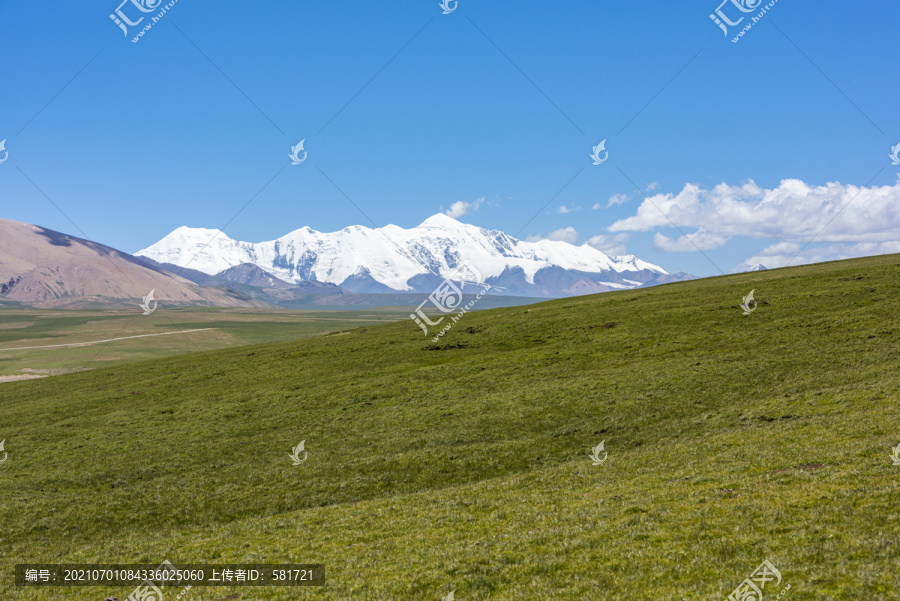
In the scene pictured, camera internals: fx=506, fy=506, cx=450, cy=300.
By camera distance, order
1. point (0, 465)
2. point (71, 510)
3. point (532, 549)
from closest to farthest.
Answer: point (532, 549) < point (71, 510) < point (0, 465)

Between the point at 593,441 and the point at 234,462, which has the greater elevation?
the point at 234,462

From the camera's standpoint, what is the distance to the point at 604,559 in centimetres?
1722

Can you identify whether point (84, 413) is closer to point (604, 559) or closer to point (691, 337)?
point (604, 559)

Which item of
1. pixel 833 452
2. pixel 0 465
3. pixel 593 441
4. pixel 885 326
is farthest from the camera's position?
pixel 885 326

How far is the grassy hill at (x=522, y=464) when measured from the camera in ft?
55.7

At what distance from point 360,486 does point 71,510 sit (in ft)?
63.5

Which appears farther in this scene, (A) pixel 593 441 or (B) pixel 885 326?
(B) pixel 885 326

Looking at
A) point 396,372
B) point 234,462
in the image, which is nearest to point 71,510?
point 234,462

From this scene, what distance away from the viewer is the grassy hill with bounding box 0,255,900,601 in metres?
17.0

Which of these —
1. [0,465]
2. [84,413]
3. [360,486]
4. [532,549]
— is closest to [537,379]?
[360,486]

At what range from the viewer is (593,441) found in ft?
127

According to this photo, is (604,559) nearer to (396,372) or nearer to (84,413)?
(396,372)

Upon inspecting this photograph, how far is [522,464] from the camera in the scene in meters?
35.9

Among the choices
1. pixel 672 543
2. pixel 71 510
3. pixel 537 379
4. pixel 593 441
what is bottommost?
pixel 672 543
